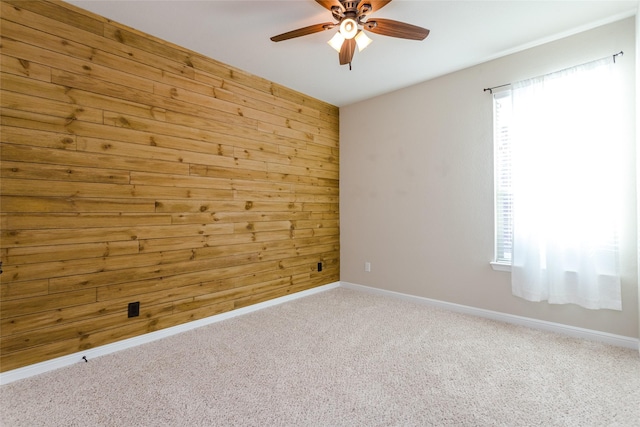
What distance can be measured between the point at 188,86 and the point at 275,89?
1.09m

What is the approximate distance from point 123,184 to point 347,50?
6.91ft

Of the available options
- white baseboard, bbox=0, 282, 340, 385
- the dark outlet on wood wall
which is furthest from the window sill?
the dark outlet on wood wall

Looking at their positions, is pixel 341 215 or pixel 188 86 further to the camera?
pixel 341 215

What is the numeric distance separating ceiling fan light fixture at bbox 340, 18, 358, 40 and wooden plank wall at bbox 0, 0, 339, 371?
1.55 metres

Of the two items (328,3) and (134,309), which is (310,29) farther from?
(134,309)

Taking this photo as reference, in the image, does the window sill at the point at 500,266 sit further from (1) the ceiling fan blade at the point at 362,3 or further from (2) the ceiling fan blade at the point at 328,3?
(2) the ceiling fan blade at the point at 328,3

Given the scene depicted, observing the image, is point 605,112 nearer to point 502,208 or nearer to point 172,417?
point 502,208

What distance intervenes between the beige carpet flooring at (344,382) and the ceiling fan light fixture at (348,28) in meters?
2.40

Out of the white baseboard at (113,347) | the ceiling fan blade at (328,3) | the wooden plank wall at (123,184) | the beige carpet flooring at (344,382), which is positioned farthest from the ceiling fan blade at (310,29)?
the white baseboard at (113,347)

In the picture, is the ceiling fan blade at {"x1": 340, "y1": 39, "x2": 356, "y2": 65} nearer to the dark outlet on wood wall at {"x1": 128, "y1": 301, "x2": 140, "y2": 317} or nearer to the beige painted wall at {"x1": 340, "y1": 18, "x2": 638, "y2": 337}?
the beige painted wall at {"x1": 340, "y1": 18, "x2": 638, "y2": 337}

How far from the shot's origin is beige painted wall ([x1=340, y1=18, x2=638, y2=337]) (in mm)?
2596

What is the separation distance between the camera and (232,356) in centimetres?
240

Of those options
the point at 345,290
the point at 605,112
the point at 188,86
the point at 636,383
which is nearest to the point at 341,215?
the point at 345,290

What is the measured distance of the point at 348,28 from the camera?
7.09 feet
